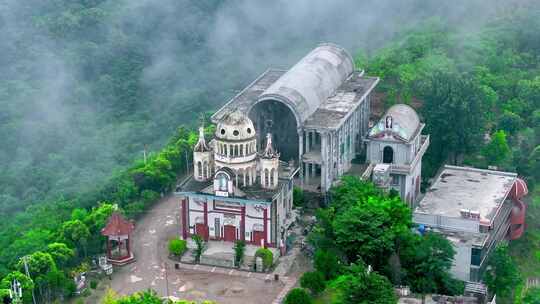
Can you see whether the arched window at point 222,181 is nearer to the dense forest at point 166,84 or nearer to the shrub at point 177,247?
the shrub at point 177,247

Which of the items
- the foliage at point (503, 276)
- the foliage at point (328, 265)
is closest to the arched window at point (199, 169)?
the foliage at point (328, 265)

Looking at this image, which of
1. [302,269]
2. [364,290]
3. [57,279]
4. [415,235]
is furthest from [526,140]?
[57,279]

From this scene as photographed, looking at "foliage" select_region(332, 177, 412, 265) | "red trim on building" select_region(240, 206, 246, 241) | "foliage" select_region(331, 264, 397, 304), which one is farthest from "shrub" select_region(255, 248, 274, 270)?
"foliage" select_region(331, 264, 397, 304)

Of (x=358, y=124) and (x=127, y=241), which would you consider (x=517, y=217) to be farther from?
(x=127, y=241)

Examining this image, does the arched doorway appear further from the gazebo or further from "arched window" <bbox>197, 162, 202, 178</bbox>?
the gazebo

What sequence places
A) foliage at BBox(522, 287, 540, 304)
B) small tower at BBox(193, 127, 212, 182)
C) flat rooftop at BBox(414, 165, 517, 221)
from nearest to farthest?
foliage at BBox(522, 287, 540, 304)
small tower at BBox(193, 127, 212, 182)
flat rooftop at BBox(414, 165, 517, 221)

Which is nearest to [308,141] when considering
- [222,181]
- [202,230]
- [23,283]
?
[222,181]

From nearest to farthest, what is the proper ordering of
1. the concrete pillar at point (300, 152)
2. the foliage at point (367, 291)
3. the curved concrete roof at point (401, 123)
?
the foliage at point (367, 291)
the concrete pillar at point (300, 152)
the curved concrete roof at point (401, 123)
